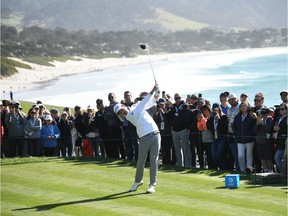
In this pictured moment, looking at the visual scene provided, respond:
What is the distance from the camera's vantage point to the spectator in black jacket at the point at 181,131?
A: 72.0 feet

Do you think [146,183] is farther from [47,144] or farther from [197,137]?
[47,144]

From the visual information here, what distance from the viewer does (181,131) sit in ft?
72.3

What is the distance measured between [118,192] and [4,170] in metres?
5.03

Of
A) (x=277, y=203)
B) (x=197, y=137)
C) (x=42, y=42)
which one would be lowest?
(x=277, y=203)

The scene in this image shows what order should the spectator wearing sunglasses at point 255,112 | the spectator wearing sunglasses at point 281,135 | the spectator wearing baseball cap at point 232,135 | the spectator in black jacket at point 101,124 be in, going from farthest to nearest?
1. the spectator in black jacket at point 101,124
2. the spectator wearing baseball cap at point 232,135
3. the spectator wearing sunglasses at point 255,112
4. the spectator wearing sunglasses at point 281,135

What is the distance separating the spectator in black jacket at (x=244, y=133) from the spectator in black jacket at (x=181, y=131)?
1982 mm

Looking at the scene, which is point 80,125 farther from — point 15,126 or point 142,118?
point 142,118

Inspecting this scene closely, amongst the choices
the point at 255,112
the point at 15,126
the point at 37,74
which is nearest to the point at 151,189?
the point at 255,112

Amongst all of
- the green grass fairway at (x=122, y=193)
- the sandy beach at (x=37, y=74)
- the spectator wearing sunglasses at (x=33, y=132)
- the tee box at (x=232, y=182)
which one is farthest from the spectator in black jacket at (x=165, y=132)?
the sandy beach at (x=37, y=74)

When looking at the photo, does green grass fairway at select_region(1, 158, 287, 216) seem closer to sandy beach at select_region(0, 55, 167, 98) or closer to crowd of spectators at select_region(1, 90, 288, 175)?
crowd of spectators at select_region(1, 90, 288, 175)

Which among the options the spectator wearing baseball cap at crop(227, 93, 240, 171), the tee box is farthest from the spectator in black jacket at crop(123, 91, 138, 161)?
the tee box

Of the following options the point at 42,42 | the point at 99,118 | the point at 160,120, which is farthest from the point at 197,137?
the point at 42,42

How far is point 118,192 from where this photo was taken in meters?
17.5

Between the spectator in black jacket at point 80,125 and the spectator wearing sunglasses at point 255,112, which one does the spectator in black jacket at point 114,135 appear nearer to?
the spectator in black jacket at point 80,125
